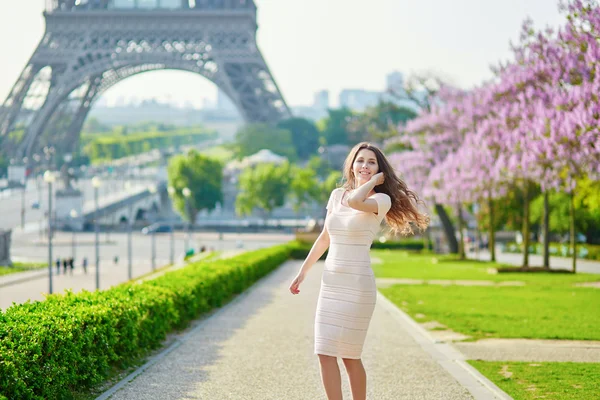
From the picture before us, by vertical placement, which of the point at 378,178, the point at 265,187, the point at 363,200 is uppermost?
the point at 265,187

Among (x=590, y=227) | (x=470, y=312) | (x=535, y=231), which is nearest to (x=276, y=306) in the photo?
(x=470, y=312)

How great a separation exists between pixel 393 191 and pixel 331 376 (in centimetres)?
136

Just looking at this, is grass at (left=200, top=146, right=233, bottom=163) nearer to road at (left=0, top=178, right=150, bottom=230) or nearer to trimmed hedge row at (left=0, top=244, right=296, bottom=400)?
road at (left=0, top=178, right=150, bottom=230)

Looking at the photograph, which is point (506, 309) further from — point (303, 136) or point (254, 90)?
point (303, 136)

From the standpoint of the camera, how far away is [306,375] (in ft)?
33.2

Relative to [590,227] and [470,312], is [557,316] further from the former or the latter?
[590,227]

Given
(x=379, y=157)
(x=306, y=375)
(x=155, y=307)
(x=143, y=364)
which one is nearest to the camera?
(x=379, y=157)

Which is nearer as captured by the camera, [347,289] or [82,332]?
[347,289]

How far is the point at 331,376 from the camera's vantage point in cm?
667

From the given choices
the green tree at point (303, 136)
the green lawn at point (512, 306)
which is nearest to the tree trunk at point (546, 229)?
the green lawn at point (512, 306)

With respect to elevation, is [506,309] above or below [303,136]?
below

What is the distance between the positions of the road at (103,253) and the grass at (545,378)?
1388 cm

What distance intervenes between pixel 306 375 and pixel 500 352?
A: 294 cm

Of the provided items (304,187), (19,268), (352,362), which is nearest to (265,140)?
(304,187)
